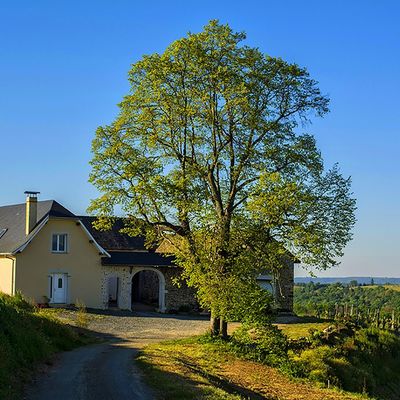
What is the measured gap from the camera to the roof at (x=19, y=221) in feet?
131

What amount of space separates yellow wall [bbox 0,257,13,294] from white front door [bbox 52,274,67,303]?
2.66 metres

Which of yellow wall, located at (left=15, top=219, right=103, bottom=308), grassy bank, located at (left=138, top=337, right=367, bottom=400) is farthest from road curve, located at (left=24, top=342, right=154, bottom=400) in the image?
yellow wall, located at (left=15, top=219, right=103, bottom=308)

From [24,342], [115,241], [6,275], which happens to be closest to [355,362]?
[24,342]

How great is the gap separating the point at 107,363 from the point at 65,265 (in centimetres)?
2097

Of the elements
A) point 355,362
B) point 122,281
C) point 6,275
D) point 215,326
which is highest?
point 6,275

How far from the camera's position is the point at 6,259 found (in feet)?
131

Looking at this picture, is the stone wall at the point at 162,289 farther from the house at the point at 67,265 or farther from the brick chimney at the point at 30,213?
the brick chimney at the point at 30,213

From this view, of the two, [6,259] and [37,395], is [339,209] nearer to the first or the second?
[37,395]

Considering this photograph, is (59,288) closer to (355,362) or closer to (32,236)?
(32,236)

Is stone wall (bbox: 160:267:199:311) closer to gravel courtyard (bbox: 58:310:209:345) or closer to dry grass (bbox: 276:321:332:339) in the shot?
gravel courtyard (bbox: 58:310:209:345)

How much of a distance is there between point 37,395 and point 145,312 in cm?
2695

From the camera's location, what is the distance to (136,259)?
139 feet

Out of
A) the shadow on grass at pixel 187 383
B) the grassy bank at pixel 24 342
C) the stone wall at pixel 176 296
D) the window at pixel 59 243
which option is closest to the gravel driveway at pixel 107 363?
the shadow on grass at pixel 187 383

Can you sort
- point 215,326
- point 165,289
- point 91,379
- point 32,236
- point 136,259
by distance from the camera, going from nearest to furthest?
point 91,379
point 215,326
point 32,236
point 136,259
point 165,289
